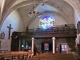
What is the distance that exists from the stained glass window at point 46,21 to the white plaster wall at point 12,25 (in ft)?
11.2

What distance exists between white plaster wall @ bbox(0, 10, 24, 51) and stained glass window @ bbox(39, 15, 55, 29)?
3.41 meters

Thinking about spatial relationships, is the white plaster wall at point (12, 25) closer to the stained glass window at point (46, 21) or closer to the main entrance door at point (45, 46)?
the stained glass window at point (46, 21)

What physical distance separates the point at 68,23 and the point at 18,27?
25.2ft

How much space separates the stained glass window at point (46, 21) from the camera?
24181 mm

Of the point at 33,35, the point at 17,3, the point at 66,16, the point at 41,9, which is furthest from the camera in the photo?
the point at 41,9

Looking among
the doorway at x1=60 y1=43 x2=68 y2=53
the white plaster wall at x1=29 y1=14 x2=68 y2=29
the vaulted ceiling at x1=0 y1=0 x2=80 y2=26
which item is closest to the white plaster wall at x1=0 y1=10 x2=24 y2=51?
the vaulted ceiling at x1=0 y1=0 x2=80 y2=26

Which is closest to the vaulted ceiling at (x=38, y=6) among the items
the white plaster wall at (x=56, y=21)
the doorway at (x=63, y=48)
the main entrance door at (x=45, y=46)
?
the white plaster wall at (x=56, y=21)

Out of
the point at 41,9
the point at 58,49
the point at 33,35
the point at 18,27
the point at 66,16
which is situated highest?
the point at 41,9

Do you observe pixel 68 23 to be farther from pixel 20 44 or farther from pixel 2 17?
pixel 2 17

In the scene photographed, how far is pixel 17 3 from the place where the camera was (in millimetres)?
16594

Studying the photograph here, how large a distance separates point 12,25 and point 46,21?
6946mm

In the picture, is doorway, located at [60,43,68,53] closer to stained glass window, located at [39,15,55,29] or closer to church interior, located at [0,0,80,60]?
church interior, located at [0,0,80,60]

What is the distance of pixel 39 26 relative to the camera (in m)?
24.4

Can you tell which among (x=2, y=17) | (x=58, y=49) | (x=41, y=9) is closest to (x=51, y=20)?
(x=41, y=9)
